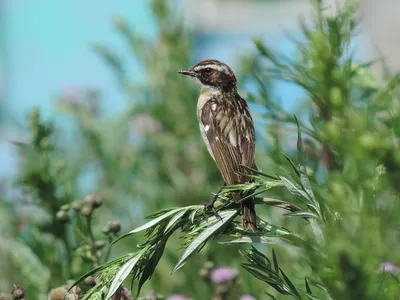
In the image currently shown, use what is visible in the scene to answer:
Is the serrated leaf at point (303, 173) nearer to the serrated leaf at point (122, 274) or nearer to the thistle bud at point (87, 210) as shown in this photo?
the serrated leaf at point (122, 274)

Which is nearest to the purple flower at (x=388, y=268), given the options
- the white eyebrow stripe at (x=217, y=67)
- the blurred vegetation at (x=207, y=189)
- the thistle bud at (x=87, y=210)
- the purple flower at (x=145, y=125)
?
the blurred vegetation at (x=207, y=189)

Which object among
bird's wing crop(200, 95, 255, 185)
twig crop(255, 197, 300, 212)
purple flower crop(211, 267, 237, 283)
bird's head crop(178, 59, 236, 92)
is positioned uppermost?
bird's head crop(178, 59, 236, 92)

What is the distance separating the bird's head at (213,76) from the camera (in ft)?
6.56

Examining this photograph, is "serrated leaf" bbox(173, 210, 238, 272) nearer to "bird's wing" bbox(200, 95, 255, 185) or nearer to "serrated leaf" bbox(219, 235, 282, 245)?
"serrated leaf" bbox(219, 235, 282, 245)

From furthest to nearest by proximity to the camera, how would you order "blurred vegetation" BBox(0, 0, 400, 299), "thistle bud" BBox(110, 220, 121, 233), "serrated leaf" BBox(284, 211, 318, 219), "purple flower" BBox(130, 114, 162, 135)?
"purple flower" BBox(130, 114, 162, 135)
"thistle bud" BBox(110, 220, 121, 233)
"serrated leaf" BBox(284, 211, 318, 219)
"blurred vegetation" BBox(0, 0, 400, 299)

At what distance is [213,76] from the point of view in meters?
2.00

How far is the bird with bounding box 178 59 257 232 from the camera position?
1.38 metres

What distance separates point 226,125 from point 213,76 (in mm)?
386

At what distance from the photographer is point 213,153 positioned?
1.55 meters

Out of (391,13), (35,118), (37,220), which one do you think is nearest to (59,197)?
A: (37,220)

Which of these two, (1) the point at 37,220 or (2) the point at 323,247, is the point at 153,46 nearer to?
(1) the point at 37,220

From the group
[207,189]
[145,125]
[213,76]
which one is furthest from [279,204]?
[145,125]

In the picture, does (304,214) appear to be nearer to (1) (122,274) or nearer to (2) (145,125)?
(1) (122,274)

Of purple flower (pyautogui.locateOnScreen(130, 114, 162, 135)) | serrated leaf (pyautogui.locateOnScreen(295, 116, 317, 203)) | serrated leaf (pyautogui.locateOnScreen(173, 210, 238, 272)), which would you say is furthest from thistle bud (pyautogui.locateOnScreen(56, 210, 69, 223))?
purple flower (pyautogui.locateOnScreen(130, 114, 162, 135))
